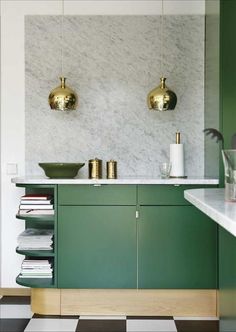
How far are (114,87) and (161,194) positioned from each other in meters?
1.16

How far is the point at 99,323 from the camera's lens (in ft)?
10.8

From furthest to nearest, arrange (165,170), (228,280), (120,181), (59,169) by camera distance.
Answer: (165,170) < (59,169) < (120,181) < (228,280)

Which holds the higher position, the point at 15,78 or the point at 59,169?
the point at 15,78

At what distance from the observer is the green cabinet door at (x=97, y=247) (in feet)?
11.2

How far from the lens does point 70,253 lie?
3422 mm

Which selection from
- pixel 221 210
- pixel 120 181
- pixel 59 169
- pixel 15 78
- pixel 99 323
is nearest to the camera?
pixel 221 210

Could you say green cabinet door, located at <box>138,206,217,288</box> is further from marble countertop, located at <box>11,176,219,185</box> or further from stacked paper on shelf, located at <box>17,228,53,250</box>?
stacked paper on shelf, located at <box>17,228,53,250</box>

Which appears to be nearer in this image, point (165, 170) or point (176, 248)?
point (176, 248)

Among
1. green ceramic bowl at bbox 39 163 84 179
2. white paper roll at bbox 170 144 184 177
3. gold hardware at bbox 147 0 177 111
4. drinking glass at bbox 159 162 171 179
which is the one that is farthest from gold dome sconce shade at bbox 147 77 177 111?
green ceramic bowl at bbox 39 163 84 179

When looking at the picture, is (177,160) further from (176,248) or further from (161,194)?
(176,248)

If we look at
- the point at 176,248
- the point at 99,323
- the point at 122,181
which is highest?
the point at 122,181

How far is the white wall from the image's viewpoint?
13.1 ft

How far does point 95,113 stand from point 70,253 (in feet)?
4.28

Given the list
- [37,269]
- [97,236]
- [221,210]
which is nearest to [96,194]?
[97,236]
